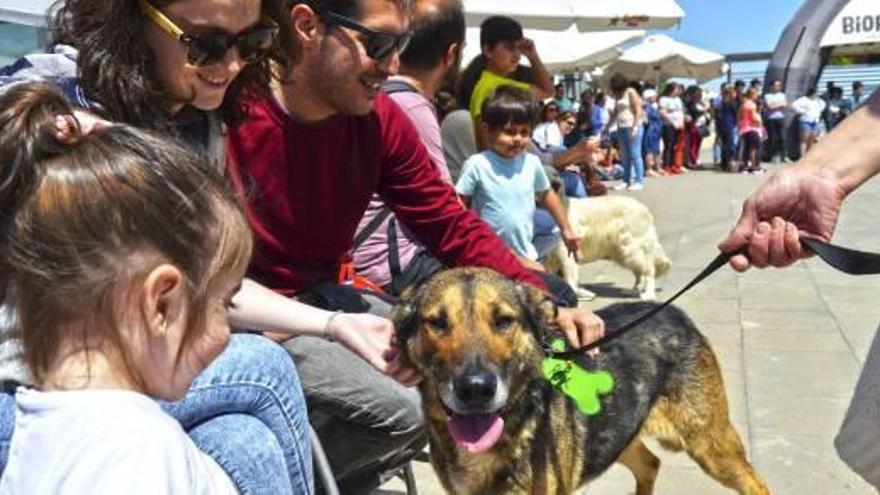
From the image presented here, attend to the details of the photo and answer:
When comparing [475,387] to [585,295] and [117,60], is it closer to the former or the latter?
[117,60]

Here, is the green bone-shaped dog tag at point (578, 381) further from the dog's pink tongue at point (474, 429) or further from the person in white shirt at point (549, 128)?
the person in white shirt at point (549, 128)

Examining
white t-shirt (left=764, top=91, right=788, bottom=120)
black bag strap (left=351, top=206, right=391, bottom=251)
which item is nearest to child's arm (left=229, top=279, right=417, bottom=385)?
black bag strap (left=351, top=206, right=391, bottom=251)

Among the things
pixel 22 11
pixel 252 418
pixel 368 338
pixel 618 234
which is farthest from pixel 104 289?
pixel 618 234

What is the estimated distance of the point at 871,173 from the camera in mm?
2572

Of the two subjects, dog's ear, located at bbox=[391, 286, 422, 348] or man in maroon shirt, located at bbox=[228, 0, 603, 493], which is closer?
man in maroon shirt, located at bbox=[228, 0, 603, 493]

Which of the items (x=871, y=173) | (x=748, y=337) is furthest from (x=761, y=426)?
(x=871, y=173)

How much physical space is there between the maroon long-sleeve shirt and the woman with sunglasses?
0.56m

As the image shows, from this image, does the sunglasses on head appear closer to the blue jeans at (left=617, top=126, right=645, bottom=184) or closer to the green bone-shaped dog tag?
the green bone-shaped dog tag

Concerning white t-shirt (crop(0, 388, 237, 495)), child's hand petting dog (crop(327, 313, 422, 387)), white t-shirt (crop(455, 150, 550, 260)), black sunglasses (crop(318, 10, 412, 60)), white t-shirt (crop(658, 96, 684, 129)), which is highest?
black sunglasses (crop(318, 10, 412, 60))

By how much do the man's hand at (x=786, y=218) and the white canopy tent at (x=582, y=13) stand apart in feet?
28.7

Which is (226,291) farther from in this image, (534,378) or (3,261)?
(534,378)

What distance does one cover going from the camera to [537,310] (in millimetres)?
3311

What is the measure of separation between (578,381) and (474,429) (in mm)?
735

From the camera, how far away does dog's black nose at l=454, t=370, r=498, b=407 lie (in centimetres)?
298
